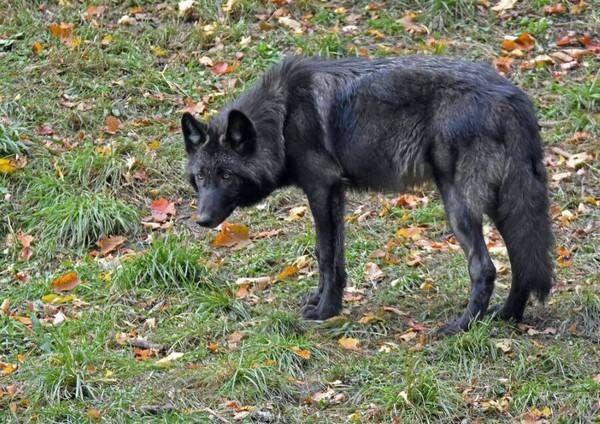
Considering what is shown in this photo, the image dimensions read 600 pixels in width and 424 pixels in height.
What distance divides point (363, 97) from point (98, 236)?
3071 mm

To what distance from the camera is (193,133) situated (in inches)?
332

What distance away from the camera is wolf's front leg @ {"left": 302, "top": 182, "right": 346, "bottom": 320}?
8.30m

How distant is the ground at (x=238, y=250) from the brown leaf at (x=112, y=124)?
2cm

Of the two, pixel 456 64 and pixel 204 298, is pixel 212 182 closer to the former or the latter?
pixel 204 298

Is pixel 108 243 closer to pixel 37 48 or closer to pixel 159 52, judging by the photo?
pixel 159 52

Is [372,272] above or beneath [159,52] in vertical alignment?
beneath

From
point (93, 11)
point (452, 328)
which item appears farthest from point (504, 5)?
point (452, 328)

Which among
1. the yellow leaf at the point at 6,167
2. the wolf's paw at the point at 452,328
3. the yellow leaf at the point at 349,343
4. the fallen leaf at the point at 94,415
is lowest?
the yellow leaf at the point at 6,167

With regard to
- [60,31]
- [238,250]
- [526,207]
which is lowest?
[238,250]

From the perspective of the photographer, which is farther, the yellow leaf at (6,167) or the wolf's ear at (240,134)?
the yellow leaf at (6,167)

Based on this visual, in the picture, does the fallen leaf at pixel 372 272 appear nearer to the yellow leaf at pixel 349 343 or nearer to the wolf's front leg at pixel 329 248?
the wolf's front leg at pixel 329 248

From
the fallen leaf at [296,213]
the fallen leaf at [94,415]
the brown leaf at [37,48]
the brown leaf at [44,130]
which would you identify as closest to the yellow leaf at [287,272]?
the fallen leaf at [296,213]

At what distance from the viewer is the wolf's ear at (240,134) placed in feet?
27.0

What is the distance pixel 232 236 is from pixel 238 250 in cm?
19
